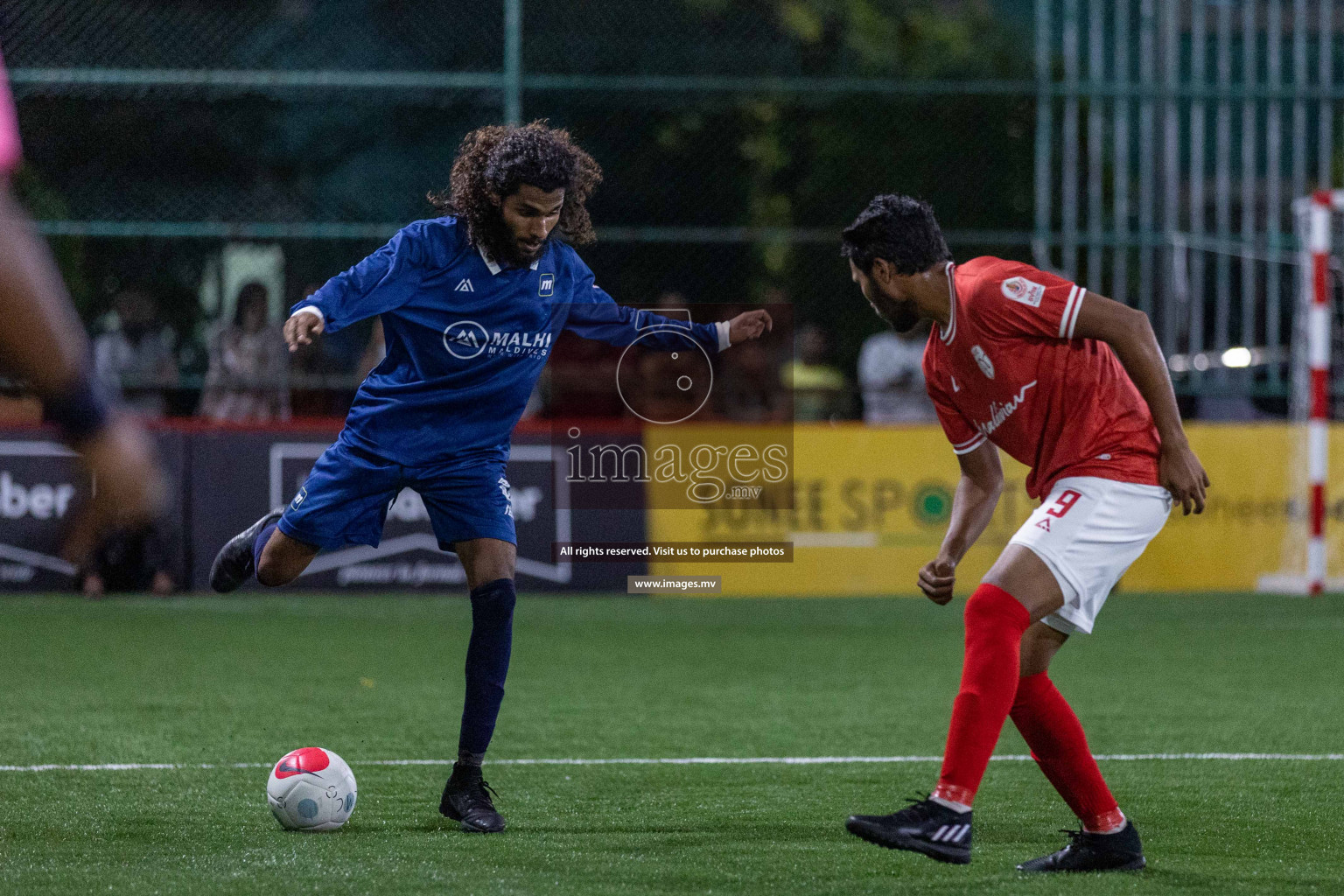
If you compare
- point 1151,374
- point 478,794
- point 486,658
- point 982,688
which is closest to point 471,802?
point 478,794

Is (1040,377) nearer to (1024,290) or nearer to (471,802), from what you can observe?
(1024,290)

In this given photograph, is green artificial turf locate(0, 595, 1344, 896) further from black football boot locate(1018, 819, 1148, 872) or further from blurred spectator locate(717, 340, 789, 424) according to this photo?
blurred spectator locate(717, 340, 789, 424)

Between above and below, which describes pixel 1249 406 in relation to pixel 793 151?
below

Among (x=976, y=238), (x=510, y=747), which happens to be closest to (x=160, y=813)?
(x=510, y=747)

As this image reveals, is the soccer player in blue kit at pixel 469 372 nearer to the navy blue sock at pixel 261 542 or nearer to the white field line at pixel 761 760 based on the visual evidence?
the navy blue sock at pixel 261 542

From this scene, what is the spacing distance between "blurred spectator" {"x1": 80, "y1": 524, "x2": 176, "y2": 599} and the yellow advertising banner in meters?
3.25

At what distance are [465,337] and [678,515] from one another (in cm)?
687

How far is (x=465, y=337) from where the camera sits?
5.23 m

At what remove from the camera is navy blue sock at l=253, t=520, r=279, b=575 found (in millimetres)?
5547

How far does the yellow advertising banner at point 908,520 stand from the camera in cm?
1201

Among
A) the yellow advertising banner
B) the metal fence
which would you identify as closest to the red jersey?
the yellow advertising banner

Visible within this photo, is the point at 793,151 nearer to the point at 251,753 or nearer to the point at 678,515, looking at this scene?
the point at 678,515

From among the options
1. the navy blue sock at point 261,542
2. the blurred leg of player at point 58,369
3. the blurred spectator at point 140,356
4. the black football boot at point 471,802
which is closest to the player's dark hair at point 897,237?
the black football boot at point 471,802

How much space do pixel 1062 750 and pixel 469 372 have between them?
6.65ft
